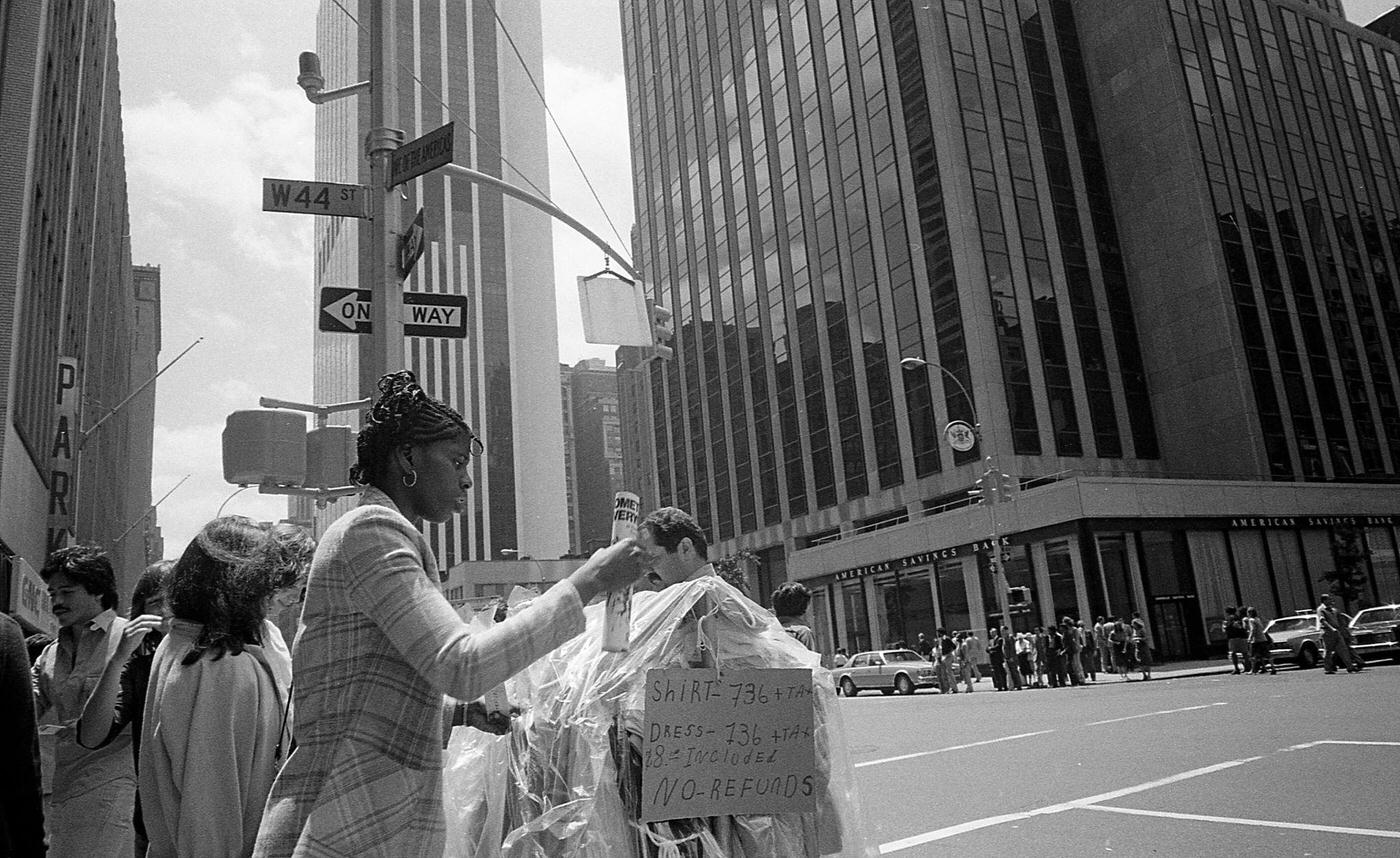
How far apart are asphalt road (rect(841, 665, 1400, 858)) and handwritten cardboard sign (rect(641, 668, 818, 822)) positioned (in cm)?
70

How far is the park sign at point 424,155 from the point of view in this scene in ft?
24.0

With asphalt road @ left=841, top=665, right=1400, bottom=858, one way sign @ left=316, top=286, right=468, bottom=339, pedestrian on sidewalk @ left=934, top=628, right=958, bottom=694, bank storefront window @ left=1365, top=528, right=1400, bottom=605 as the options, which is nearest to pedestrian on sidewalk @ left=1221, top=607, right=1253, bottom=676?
pedestrian on sidewalk @ left=934, top=628, right=958, bottom=694

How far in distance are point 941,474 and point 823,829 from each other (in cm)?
3648

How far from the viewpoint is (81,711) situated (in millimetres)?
4164

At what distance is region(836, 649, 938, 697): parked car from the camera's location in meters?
30.5

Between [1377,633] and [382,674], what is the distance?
2579 centimetres

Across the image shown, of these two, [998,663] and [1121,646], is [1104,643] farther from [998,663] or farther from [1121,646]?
[998,663]

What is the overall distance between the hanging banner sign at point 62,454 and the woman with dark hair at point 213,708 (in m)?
25.5

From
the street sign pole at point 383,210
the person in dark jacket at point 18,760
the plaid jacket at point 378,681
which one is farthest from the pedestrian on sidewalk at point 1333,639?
the person in dark jacket at point 18,760

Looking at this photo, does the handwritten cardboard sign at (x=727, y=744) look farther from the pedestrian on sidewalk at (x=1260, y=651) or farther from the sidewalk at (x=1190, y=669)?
the sidewalk at (x=1190, y=669)

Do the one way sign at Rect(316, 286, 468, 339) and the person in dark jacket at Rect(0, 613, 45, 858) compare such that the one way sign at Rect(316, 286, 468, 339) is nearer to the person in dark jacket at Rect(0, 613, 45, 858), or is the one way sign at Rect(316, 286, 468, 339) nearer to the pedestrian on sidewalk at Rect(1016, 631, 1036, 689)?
the person in dark jacket at Rect(0, 613, 45, 858)

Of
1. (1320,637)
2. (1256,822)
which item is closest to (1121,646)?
(1320,637)

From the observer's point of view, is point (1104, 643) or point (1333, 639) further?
point (1104, 643)

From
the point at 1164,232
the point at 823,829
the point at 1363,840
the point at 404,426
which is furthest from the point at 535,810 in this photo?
the point at 1164,232
